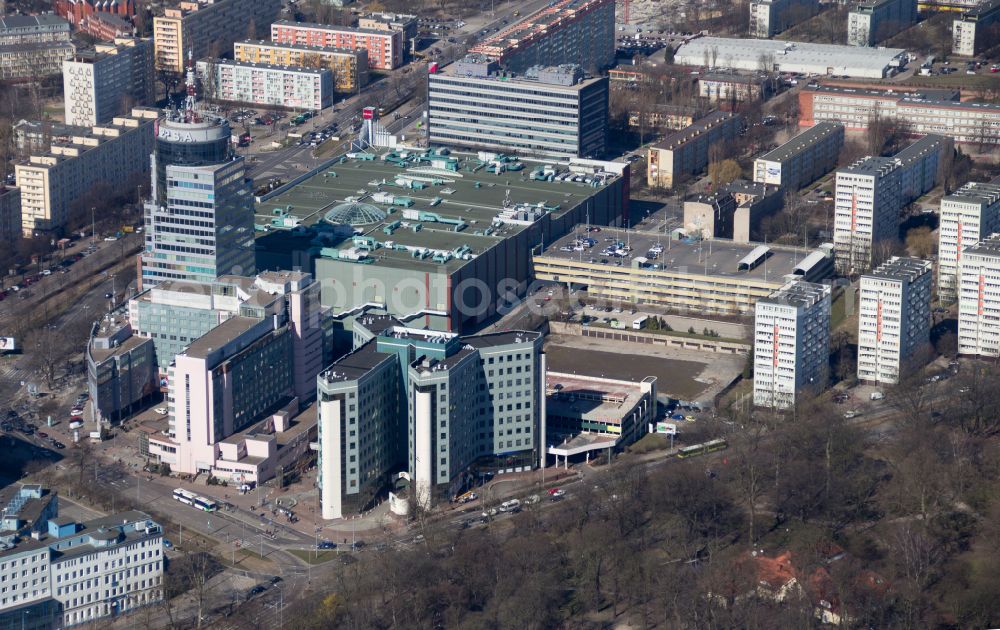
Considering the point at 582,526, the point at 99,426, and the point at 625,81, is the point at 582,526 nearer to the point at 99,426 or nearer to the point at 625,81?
the point at 99,426

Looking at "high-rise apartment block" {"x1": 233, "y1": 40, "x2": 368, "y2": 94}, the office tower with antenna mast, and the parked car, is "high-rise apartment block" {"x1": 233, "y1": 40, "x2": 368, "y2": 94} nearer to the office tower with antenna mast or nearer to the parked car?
the office tower with antenna mast

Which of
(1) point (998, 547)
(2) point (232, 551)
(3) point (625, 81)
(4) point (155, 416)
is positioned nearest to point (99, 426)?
(4) point (155, 416)

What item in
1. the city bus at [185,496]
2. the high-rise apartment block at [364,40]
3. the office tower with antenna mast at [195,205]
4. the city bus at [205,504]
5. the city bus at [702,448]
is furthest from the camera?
the high-rise apartment block at [364,40]

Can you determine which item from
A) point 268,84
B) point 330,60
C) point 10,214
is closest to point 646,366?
point 10,214

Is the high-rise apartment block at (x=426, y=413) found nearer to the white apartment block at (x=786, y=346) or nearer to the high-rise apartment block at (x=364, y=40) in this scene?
the white apartment block at (x=786, y=346)

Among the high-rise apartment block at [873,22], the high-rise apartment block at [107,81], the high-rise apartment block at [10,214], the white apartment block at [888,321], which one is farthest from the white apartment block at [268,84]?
the white apartment block at [888,321]
